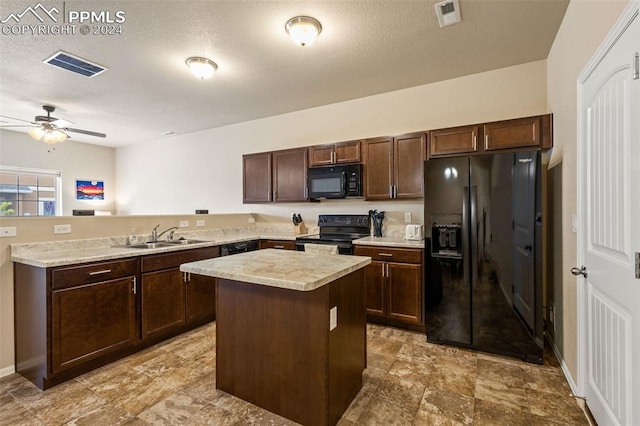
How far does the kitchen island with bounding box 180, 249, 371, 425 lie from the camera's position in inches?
64.8

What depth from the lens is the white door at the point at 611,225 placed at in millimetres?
1262

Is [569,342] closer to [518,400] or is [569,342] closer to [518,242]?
[518,400]

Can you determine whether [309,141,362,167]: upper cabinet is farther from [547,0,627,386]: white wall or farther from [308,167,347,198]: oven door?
[547,0,627,386]: white wall

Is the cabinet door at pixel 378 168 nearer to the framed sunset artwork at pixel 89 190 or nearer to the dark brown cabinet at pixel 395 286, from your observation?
the dark brown cabinet at pixel 395 286

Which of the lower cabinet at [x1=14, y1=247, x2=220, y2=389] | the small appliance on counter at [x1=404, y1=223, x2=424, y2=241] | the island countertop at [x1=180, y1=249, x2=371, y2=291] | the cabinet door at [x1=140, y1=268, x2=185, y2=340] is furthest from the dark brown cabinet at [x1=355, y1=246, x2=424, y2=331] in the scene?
the lower cabinet at [x1=14, y1=247, x2=220, y2=389]

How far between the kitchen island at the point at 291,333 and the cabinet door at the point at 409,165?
5.19 feet

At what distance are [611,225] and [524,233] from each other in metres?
1.02

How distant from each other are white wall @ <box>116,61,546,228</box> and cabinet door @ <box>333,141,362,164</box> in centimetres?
43

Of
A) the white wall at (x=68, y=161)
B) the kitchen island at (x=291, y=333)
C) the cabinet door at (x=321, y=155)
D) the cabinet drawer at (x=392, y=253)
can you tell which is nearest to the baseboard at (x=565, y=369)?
the cabinet drawer at (x=392, y=253)

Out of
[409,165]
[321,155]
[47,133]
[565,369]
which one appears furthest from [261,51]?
[565,369]

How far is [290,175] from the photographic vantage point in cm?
423

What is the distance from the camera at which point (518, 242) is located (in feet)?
8.13

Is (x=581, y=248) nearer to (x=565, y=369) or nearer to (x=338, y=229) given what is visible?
(x=565, y=369)

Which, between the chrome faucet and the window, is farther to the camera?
the window
